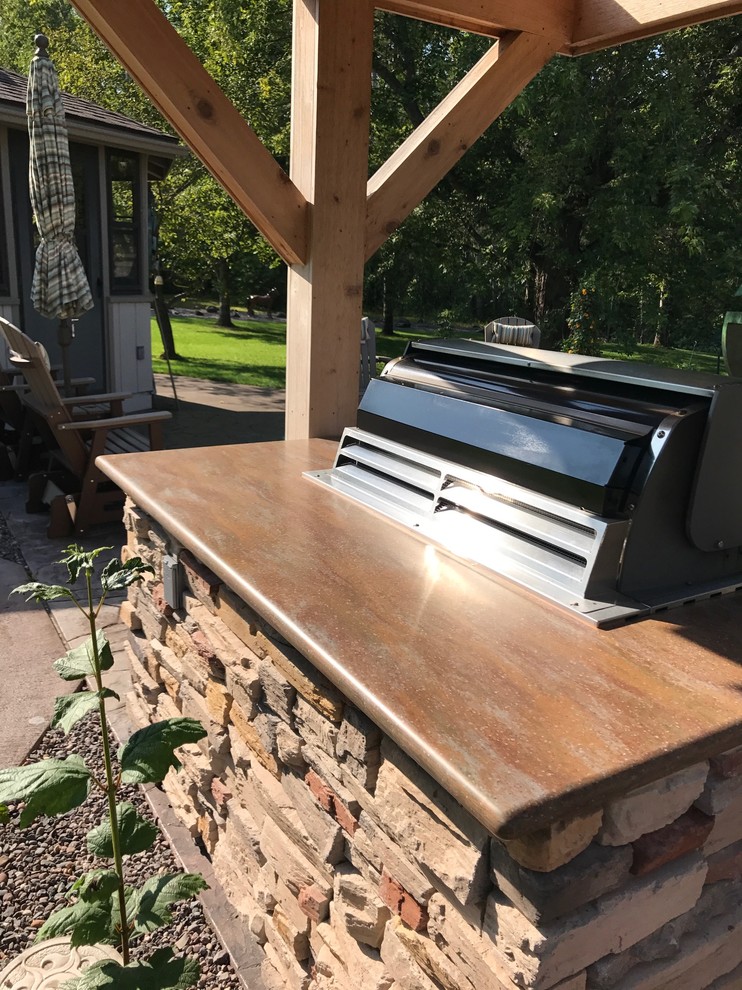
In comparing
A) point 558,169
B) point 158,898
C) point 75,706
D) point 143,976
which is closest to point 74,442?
point 75,706

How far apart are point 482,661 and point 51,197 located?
223 inches

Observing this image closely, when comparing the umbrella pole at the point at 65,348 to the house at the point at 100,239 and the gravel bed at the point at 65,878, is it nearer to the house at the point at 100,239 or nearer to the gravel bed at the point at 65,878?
the house at the point at 100,239

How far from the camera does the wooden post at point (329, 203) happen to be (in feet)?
9.57

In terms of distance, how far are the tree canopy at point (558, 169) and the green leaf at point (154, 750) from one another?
34.4 ft

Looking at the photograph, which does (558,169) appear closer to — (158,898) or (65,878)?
(65,878)

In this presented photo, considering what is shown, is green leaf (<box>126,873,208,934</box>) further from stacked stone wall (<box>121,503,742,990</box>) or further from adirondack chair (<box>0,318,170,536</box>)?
adirondack chair (<box>0,318,170,536</box>)

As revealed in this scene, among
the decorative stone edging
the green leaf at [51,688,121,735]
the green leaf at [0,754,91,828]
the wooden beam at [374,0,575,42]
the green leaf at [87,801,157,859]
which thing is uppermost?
the wooden beam at [374,0,575,42]

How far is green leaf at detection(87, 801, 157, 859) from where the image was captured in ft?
5.51

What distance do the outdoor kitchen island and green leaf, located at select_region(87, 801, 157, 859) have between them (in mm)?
370

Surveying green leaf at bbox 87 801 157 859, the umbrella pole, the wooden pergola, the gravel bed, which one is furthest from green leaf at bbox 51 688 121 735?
the umbrella pole

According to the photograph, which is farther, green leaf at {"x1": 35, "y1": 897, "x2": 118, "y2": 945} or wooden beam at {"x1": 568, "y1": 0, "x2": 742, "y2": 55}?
wooden beam at {"x1": 568, "y1": 0, "x2": 742, "y2": 55}

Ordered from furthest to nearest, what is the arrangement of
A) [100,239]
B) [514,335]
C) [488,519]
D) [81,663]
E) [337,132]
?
[100,239]
[514,335]
[337,132]
[488,519]
[81,663]

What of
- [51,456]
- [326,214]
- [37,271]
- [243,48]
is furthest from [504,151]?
[326,214]

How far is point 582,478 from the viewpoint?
1.81 m
